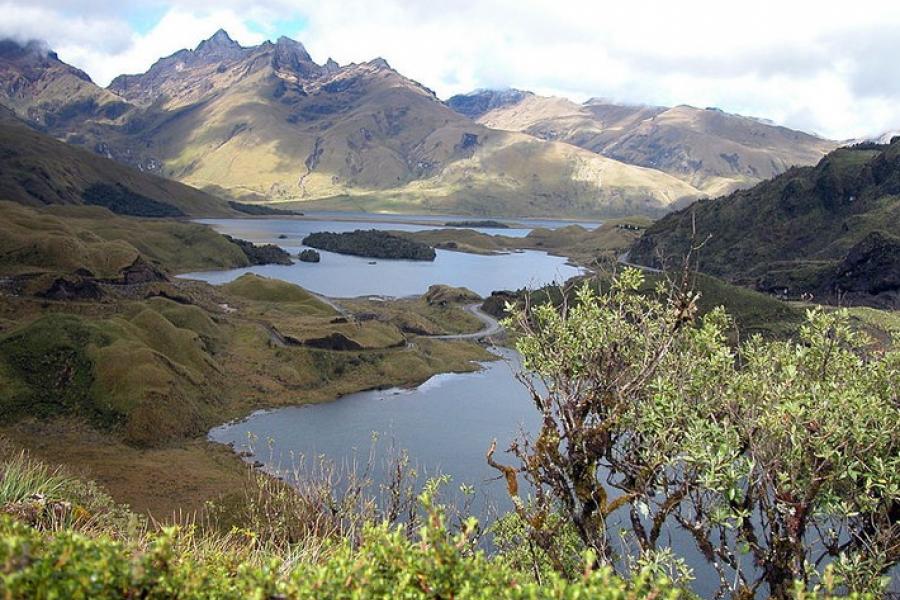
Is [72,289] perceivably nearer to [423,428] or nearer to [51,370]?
[51,370]

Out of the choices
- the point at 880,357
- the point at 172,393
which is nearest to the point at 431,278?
the point at 172,393

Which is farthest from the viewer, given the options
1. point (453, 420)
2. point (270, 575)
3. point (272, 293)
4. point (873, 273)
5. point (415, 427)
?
point (272, 293)

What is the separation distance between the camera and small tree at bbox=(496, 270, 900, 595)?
12.4 metres

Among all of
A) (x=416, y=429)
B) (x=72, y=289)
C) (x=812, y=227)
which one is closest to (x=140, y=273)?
(x=72, y=289)

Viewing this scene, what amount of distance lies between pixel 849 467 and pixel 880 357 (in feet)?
20.0

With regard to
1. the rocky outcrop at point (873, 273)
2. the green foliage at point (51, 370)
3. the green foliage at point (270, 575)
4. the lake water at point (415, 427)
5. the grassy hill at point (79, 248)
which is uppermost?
the rocky outcrop at point (873, 273)

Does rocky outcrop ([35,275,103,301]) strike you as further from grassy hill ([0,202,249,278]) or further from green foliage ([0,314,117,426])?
green foliage ([0,314,117,426])

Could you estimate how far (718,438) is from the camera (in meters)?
13.1

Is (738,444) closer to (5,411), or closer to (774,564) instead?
(774,564)

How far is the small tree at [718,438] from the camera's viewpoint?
487 inches

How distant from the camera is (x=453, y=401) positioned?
8056 centimetres

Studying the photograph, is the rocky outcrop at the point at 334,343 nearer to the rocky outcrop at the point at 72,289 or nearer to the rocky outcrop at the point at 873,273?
the rocky outcrop at the point at 72,289

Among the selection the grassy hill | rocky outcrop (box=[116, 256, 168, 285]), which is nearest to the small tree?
the grassy hill

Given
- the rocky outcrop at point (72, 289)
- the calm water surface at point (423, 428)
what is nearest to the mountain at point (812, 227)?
the calm water surface at point (423, 428)
